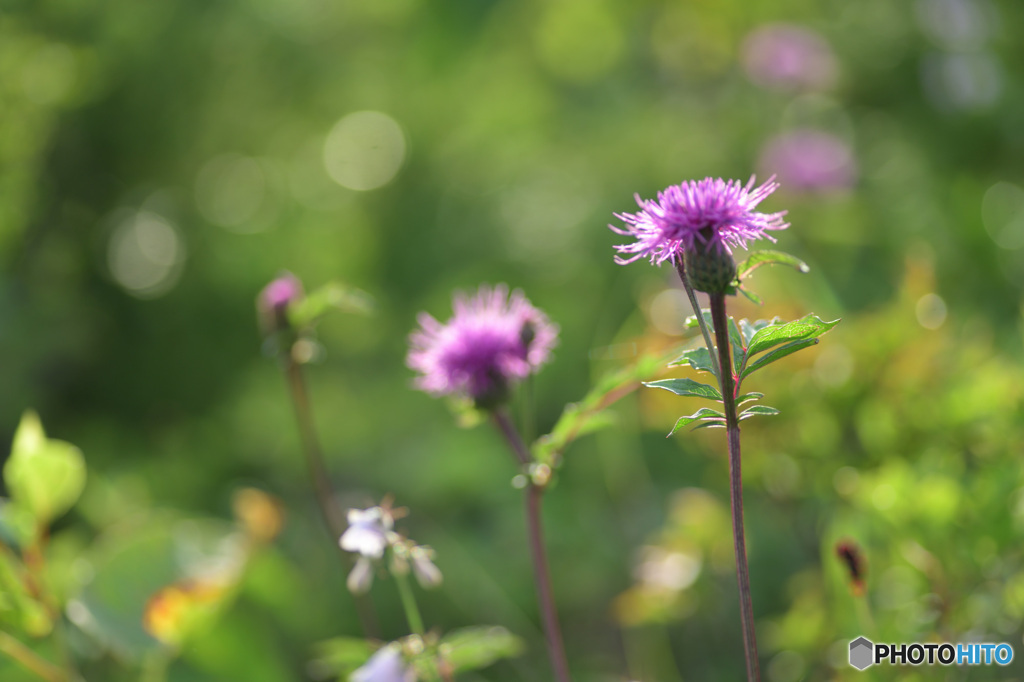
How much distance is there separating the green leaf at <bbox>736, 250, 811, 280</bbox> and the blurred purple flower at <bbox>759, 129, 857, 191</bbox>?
1.00 metres

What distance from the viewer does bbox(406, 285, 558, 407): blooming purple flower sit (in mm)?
531

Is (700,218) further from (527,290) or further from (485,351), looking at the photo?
(527,290)

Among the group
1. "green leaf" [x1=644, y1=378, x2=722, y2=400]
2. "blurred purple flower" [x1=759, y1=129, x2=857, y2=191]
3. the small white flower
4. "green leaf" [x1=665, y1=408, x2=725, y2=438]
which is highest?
"blurred purple flower" [x1=759, y1=129, x2=857, y2=191]

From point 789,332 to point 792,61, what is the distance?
125cm

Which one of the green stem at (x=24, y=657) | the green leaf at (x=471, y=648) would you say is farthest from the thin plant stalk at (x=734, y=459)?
the green stem at (x=24, y=657)

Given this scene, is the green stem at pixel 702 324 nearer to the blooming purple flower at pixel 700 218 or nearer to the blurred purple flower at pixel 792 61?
the blooming purple flower at pixel 700 218

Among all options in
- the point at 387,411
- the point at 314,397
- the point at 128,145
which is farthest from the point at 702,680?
the point at 128,145

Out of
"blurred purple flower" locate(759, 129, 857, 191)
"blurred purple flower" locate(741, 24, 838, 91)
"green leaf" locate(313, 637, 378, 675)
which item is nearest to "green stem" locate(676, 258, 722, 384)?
"green leaf" locate(313, 637, 378, 675)

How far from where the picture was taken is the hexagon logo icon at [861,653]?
522mm

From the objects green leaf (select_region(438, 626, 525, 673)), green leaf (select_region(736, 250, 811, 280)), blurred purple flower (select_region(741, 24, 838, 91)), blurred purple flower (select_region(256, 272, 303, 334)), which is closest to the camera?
green leaf (select_region(736, 250, 811, 280))

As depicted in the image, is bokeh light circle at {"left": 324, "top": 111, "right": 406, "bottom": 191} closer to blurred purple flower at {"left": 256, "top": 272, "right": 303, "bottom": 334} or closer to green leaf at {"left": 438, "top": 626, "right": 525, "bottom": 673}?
blurred purple flower at {"left": 256, "top": 272, "right": 303, "bottom": 334}

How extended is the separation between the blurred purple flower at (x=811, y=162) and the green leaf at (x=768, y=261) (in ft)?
3.27

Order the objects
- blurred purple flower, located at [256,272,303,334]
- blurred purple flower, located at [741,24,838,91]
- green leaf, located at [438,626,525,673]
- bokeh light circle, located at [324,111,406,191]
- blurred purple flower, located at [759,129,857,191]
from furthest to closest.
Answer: bokeh light circle, located at [324,111,406,191] → blurred purple flower, located at [741,24,838,91] → blurred purple flower, located at [759,129,857,191] → blurred purple flower, located at [256,272,303,334] → green leaf, located at [438,626,525,673]

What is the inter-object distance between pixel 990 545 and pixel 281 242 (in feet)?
3.91
